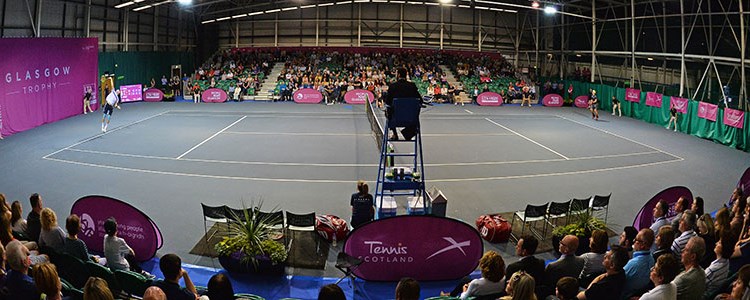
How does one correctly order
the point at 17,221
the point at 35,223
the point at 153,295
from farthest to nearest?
the point at 17,221
the point at 35,223
the point at 153,295

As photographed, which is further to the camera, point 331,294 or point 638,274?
point 638,274

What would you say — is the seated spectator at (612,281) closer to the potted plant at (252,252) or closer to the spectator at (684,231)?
the spectator at (684,231)

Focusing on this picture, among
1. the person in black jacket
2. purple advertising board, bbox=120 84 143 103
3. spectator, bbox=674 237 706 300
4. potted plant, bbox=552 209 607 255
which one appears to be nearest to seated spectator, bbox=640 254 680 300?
spectator, bbox=674 237 706 300

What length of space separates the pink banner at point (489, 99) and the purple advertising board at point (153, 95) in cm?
2282

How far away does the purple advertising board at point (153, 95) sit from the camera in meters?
41.3

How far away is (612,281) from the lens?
7.37m

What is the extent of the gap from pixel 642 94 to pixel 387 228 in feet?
101

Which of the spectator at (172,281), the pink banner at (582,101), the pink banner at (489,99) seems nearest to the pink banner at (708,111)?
the pink banner at (582,101)

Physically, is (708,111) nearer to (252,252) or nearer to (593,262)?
(593,262)

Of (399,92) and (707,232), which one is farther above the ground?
(399,92)

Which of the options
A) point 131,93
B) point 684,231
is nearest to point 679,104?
point 684,231

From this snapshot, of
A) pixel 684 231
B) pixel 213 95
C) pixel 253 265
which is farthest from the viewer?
pixel 213 95

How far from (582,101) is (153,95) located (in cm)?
3028

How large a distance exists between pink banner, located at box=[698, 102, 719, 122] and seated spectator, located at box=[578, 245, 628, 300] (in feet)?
78.0
